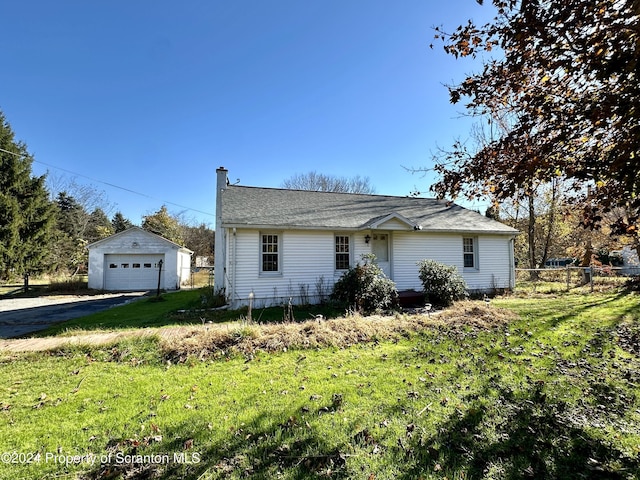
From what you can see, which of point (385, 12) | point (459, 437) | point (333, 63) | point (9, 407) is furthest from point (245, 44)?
point (459, 437)

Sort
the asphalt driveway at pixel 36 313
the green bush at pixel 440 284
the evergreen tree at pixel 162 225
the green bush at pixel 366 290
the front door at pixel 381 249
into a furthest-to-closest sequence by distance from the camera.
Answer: the evergreen tree at pixel 162 225 < the front door at pixel 381 249 < the green bush at pixel 440 284 < the green bush at pixel 366 290 < the asphalt driveway at pixel 36 313

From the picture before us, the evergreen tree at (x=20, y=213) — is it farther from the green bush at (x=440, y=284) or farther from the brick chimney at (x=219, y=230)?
the green bush at (x=440, y=284)

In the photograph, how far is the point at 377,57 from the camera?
962 centimetres

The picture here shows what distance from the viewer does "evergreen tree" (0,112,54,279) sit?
1836 centimetres

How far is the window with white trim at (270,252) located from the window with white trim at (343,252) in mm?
2632

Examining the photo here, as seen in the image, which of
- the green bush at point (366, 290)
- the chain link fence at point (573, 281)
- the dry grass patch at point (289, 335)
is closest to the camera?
the dry grass patch at point (289, 335)

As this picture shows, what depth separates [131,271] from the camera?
67.8 ft

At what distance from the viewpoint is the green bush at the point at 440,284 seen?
11.5m

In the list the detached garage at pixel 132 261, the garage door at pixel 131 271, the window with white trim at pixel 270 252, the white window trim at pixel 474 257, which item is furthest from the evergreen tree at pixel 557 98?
the garage door at pixel 131 271

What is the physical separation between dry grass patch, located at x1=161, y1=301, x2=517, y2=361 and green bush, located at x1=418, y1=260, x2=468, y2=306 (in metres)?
2.81

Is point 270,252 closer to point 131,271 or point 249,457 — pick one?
point 249,457

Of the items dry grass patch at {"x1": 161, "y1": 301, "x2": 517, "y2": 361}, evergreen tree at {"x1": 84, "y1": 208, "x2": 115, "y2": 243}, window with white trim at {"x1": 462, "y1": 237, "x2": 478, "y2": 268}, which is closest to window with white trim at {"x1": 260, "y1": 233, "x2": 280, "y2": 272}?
dry grass patch at {"x1": 161, "y1": 301, "x2": 517, "y2": 361}


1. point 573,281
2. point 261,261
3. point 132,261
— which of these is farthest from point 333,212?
point 573,281

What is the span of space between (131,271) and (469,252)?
21.3 metres
